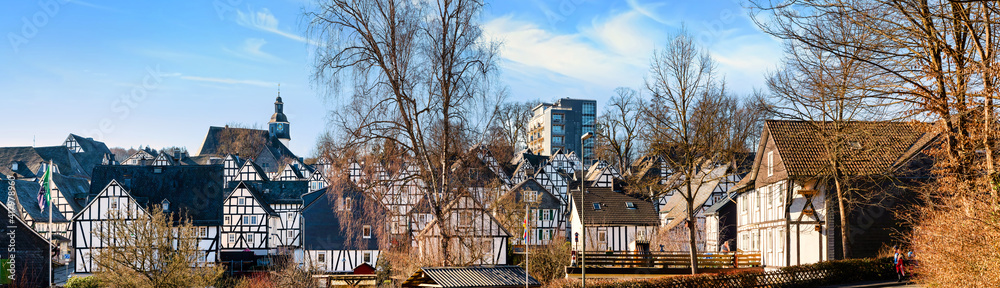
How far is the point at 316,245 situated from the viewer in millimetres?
60625

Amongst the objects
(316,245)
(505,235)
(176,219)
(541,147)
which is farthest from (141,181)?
(541,147)

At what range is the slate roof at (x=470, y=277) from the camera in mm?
25125

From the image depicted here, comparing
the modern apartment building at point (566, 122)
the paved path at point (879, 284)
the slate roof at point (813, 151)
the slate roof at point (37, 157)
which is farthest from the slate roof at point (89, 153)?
the paved path at point (879, 284)

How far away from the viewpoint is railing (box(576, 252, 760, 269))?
36.5m

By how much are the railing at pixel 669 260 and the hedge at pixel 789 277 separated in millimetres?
7909

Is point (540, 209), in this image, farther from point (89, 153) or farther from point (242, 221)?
point (89, 153)

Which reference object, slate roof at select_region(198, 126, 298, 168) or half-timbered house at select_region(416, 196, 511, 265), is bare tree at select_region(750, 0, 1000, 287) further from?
slate roof at select_region(198, 126, 298, 168)

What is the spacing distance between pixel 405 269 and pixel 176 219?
32509 millimetres

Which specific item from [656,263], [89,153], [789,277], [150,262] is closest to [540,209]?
[656,263]

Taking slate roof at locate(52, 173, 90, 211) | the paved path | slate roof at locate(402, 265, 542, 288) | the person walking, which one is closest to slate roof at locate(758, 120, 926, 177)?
the person walking

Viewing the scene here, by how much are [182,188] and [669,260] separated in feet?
134

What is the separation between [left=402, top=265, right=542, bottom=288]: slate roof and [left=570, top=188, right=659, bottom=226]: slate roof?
30.1 m

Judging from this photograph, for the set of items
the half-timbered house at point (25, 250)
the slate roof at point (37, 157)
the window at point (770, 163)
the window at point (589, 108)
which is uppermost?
the window at point (589, 108)

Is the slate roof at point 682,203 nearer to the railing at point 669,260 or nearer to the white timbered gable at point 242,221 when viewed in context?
the railing at point 669,260
